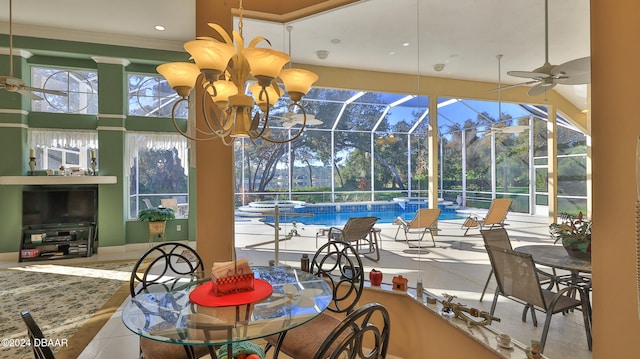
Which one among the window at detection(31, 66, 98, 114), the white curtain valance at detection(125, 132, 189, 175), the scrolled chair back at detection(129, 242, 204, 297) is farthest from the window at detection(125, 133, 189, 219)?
the scrolled chair back at detection(129, 242, 204, 297)

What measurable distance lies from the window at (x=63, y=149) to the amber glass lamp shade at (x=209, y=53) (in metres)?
5.91

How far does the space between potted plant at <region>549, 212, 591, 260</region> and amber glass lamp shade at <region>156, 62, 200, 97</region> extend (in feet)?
7.06

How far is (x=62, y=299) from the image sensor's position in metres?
3.64

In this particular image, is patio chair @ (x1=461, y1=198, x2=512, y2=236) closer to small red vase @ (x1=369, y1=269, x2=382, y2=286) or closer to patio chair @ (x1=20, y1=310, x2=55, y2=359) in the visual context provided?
small red vase @ (x1=369, y1=269, x2=382, y2=286)

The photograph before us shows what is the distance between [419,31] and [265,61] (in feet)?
5.87

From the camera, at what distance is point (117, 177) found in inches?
236

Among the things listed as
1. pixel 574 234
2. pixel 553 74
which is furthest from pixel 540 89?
pixel 574 234

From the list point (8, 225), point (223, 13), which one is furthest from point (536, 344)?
point (8, 225)

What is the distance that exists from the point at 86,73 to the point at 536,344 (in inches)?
314

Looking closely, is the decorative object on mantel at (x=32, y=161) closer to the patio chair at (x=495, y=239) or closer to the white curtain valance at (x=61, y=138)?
the white curtain valance at (x=61, y=138)

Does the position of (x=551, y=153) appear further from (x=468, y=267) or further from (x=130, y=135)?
(x=130, y=135)

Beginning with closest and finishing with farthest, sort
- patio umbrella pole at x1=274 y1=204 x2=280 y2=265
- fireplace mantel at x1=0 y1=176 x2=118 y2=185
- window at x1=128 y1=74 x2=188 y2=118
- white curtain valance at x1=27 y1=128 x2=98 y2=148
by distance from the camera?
patio umbrella pole at x1=274 y1=204 x2=280 y2=265 < fireplace mantel at x1=0 y1=176 x2=118 y2=185 < white curtain valance at x1=27 y1=128 x2=98 y2=148 < window at x1=128 y1=74 x2=188 y2=118

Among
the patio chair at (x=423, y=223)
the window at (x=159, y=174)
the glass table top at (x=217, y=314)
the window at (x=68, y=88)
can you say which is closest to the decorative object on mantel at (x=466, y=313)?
the patio chair at (x=423, y=223)

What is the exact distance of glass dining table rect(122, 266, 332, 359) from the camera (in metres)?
1.34
